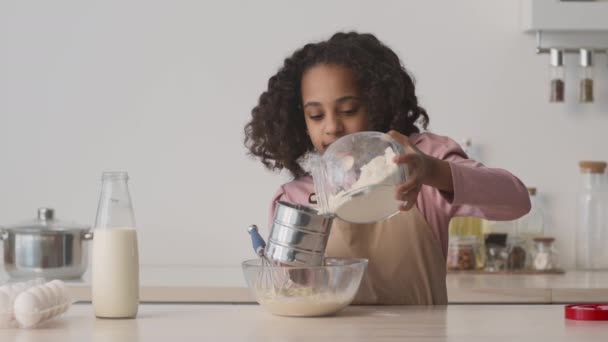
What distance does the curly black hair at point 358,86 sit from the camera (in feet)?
5.96

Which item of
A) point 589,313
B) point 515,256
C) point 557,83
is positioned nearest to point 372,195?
point 589,313

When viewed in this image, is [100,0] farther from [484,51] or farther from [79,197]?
[484,51]

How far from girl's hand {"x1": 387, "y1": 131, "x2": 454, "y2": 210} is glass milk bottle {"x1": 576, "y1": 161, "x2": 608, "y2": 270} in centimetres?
135

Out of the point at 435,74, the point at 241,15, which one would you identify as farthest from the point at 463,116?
the point at 241,15

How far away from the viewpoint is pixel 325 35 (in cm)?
278

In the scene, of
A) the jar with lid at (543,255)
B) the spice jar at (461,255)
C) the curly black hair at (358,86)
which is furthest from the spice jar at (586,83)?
the curly black hair at (358,86)

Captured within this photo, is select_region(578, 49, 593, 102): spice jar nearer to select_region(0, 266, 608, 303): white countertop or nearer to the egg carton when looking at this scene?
select_region(0, 266, 608, 303): white countertop

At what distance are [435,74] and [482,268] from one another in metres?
0.56

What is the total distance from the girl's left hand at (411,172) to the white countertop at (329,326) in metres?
0.17

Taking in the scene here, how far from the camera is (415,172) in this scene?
1.37 metres

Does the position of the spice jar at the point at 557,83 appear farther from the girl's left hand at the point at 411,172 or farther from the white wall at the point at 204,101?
the girl's left hand at the point at 411,172

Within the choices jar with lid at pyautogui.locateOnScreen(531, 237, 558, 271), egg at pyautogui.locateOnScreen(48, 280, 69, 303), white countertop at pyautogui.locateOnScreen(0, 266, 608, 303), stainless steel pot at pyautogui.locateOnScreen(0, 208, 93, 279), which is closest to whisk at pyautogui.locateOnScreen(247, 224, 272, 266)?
egg at pyautogui.locateOnScreen(48, 280, 69, 303)

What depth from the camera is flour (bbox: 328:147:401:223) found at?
53.4 inches

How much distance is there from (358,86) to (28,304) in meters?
0.78
